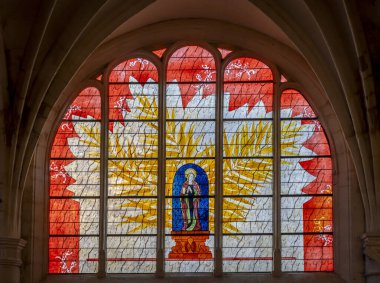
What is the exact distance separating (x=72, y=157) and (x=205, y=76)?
2.84m

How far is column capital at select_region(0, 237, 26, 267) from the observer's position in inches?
790

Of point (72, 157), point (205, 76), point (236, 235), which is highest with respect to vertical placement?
point (205, 76)

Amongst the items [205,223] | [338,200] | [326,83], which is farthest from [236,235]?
[326,83]

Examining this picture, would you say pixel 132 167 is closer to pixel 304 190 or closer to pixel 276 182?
pixel 276 182

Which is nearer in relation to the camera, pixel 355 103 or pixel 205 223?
pixel 355 103

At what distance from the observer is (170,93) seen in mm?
22359

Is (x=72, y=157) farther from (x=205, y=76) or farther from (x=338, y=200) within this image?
(x=338, y=200)

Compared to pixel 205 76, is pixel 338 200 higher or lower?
lower

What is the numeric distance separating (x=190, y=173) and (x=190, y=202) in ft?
1.73

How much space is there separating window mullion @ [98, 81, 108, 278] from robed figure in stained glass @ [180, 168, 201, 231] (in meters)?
1.40

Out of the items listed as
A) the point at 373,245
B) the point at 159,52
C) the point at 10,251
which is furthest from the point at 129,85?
the point at 373,245

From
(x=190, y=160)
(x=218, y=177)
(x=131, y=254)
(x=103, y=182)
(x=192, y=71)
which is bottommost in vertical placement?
(x=131, y=254)

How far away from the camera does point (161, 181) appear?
21.9 metres

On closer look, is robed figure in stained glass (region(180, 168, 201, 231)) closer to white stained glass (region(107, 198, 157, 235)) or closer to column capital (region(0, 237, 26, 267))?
white stained glass (region(107, 198, 157, 235))
